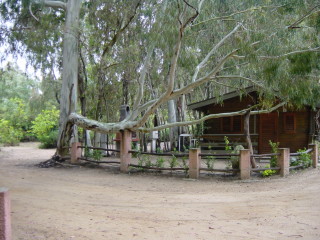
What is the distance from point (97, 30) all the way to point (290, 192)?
40.4 feet

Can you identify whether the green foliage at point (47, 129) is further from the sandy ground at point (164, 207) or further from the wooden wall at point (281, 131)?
the sandy ground at point (164, 207)

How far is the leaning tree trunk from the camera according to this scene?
16.7m

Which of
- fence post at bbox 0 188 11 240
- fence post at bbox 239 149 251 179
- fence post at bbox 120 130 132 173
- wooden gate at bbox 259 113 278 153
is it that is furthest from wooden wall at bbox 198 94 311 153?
fence post at bbox 0 188 11 240

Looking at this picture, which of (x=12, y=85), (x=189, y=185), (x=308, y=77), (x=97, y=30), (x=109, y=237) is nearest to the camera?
(x=109, y=237)

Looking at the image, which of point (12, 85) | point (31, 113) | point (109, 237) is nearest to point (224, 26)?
point (109, 237)

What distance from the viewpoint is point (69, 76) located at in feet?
A: 55.9

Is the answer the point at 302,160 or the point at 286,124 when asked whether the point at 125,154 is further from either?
the point at 286,124

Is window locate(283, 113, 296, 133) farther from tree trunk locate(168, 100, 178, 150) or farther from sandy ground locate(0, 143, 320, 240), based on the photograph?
tree trunk locate(168, 100, 178, 150)

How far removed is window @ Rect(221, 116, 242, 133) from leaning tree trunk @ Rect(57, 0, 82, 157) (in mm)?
8060

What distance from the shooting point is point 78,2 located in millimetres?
17078

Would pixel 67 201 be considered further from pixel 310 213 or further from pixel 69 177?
pixel 310 213

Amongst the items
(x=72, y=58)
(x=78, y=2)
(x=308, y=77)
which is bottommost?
(x=308, y=77)

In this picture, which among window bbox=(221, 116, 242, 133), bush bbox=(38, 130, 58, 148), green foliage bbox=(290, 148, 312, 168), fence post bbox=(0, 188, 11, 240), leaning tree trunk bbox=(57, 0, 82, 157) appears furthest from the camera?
bush bbox=(38, 130, 58, 148)

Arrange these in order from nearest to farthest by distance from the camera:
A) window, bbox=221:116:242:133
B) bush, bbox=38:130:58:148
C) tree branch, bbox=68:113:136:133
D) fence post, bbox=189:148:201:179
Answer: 1. fence post, bbox=189:148:201:179
2. tree branch, bbox=68:113:136:133
3. window, bbox=221:116:242:133
4. bush, bbox=38:130:58:148
